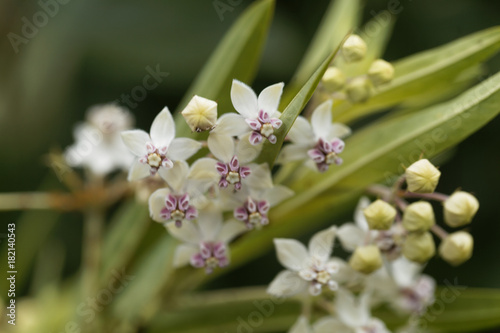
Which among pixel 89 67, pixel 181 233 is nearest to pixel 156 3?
pixel 89 67

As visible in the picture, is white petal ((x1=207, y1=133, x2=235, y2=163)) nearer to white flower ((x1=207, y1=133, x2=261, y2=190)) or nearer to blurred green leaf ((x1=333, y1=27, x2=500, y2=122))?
white flower ((x1=207, y1=133, x2=261, y2=190))

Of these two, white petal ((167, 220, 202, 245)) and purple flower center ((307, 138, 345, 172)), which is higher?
purple flower center ((307, 138, 345, 172))

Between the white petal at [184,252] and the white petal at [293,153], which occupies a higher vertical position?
the white petal at [293,153]

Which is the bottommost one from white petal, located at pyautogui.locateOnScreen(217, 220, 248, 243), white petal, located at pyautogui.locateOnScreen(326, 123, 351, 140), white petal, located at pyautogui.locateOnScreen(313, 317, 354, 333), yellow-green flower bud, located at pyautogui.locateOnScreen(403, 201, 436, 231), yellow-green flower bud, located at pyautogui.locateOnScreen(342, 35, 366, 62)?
white petal, located at pyautogui.locateOnScreen(313, 317, 354, 333)

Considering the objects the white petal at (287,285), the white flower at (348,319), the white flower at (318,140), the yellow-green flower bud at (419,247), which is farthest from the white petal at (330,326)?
the white flower at (318,140)

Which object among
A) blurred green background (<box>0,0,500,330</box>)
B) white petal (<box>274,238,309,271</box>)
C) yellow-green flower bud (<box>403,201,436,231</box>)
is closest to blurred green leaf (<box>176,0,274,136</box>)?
white petal (<box>274,238,309,271</box>)

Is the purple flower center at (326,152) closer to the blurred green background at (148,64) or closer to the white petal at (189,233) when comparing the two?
the white petal at (189,233)

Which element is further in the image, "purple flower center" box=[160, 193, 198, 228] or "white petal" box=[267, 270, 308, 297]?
"white petal" box=[267, 270, 308, 297]
